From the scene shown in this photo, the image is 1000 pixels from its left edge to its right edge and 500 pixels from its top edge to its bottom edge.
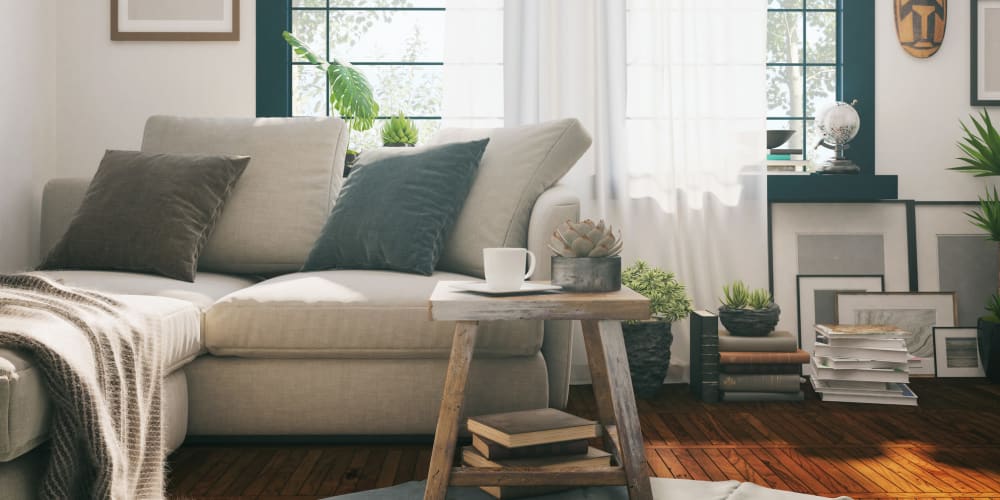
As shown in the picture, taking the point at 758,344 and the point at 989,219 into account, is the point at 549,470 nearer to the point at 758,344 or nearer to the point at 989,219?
the point at 758,344

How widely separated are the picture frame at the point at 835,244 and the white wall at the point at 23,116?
3.00 meters

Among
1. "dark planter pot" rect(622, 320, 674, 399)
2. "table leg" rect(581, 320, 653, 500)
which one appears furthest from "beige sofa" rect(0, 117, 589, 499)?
"dark planter pot" rect(622, 320, 674, 399)

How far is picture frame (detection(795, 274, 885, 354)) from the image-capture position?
328 cm

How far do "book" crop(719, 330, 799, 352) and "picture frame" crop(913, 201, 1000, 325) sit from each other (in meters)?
0.94

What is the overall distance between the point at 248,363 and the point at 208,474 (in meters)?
0.29

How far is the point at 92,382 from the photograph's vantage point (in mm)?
1345

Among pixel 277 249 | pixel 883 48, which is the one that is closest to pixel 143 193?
pixel 277 249

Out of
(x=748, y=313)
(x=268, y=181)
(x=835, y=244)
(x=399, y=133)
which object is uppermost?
(x=399, y=133)

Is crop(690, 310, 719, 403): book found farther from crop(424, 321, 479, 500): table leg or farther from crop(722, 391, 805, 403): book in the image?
crop(424, 321, 479, 500): table leg

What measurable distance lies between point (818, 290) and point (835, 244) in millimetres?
216

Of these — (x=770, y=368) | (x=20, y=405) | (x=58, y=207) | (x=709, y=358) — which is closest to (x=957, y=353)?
(x=770, y=368)

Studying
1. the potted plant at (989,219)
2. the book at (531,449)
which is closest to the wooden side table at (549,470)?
the book at (531,449)

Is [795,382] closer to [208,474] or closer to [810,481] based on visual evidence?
[810,481]

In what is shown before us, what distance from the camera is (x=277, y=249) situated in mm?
2613
